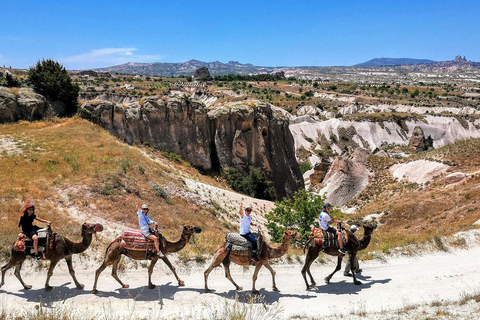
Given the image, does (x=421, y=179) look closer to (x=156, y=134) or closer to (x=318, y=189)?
(x=318, y=189)

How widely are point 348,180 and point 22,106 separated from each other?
3150 cm

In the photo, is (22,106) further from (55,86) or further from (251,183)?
(251,183)

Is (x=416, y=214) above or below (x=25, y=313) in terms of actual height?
below

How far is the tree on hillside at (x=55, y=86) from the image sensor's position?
32156 mm

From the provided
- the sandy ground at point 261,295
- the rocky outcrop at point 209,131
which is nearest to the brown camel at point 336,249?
the sandy ground at point 261,295

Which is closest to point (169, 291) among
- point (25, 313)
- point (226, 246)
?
point (226, 246)

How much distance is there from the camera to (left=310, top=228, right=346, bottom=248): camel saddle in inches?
391

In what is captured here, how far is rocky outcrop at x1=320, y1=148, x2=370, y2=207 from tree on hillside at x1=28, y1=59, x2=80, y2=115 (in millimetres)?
26556

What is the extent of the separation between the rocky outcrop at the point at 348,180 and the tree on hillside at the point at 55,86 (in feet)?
87.1

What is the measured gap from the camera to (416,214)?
25.1 m

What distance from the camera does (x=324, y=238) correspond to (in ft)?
32.9

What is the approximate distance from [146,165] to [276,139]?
17.7 metres

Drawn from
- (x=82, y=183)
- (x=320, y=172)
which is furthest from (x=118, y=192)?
(x=320, y=172)

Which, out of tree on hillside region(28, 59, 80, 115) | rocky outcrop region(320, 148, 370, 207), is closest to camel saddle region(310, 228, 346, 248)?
rocky outcrop region(320, 148, 370, 207)
